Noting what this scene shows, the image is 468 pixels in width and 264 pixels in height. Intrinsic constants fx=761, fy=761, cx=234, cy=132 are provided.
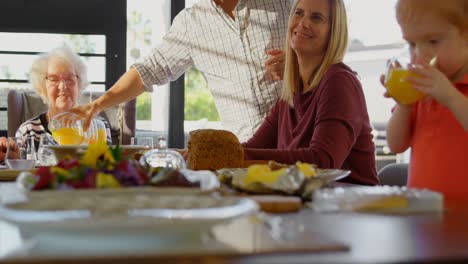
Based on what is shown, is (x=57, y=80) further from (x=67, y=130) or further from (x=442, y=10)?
(x=442, y=10)

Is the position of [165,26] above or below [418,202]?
above

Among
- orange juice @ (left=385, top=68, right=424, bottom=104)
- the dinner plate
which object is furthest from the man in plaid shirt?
orange juice @ (left=385, top=68, right=424, bottom=104)

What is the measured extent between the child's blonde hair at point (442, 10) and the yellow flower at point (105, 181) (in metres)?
0.96

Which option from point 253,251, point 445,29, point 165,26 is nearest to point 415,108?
point 445,29

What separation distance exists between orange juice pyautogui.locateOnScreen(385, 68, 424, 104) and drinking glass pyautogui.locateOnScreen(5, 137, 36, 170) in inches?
49.6

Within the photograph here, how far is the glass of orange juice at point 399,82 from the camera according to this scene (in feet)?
5.36

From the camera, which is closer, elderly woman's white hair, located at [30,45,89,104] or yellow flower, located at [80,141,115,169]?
yellow flower, located at [80,141,115,169]

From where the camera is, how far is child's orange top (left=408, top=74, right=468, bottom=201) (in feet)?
6.10

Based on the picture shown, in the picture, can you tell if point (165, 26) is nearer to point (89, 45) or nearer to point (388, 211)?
point (89, 45)

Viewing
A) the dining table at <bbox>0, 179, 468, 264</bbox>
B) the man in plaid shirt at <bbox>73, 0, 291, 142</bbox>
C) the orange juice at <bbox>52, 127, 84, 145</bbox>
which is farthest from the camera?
A: the man in plaid shirt at <bbox>73, 0, 291, 142</bbox>

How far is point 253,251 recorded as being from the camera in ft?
2.93

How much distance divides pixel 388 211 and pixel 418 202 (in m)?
0.05

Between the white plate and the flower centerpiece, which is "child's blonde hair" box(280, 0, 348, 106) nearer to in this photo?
the flower centerpiece

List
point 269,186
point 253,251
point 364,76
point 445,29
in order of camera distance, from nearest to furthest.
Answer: point 253,251
point 269,186
point 445,29
point 364,76
